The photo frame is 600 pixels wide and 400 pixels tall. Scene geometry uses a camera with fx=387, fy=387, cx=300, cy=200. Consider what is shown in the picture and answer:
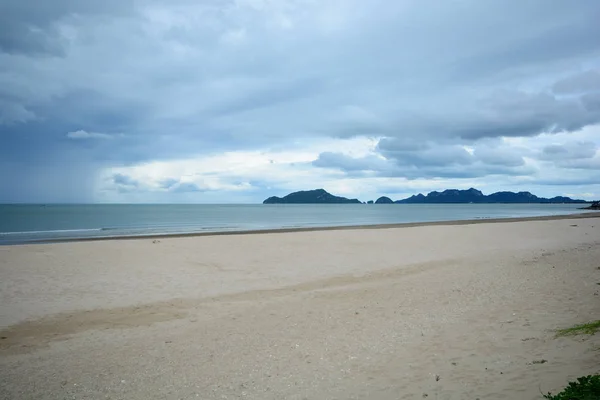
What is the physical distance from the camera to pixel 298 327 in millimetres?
9938

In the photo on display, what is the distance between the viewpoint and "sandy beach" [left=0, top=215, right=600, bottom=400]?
6.70 metres

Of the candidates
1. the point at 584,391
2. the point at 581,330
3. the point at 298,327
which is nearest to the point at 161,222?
the point at 298,327

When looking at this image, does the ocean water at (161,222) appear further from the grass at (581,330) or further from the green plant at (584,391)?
the green plant at (584,391)

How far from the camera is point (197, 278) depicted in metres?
16.6

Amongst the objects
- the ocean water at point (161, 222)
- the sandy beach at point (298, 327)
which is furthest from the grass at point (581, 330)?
the ocean water at point (161, 222)

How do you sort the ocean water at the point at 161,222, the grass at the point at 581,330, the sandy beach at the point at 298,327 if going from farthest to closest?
the ocean water at the point at 161,222 → the grass at the point at 581,330 → the sandy beach at the point at 298,327

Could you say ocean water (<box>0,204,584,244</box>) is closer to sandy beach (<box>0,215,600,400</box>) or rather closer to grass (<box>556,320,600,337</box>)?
sandy beach (<box>0,215,600,400</box>)

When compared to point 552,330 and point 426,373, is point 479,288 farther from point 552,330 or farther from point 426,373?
point 426,373

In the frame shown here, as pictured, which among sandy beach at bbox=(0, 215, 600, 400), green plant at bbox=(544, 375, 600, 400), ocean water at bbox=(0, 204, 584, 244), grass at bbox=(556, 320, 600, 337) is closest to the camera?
green plant at bbox=(544, 375, 600, 400)

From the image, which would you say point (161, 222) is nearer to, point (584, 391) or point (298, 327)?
point (298, 327)

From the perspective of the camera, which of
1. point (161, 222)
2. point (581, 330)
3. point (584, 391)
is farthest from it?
point (161, 222)

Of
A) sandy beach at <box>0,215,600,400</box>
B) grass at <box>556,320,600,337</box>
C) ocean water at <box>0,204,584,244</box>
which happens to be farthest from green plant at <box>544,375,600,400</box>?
ocean water at <box>0,204,584,244</box>

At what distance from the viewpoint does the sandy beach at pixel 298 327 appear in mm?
6703

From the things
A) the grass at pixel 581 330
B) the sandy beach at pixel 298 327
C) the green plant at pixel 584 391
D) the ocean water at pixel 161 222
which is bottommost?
the sandy beach at pixel 298 327
